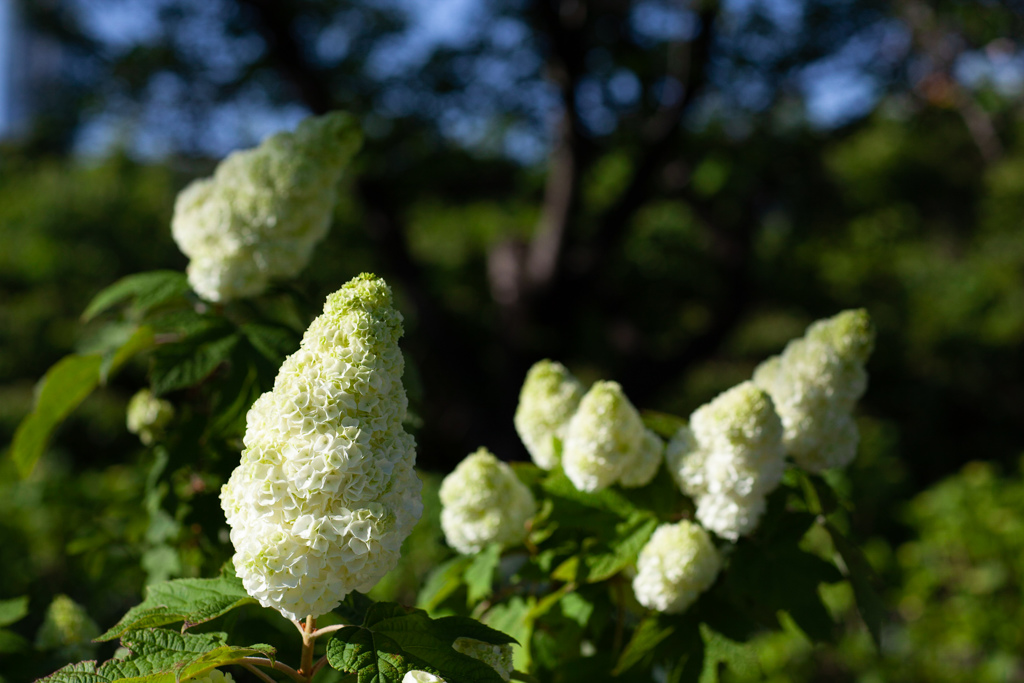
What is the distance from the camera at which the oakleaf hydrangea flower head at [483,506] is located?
1.42m

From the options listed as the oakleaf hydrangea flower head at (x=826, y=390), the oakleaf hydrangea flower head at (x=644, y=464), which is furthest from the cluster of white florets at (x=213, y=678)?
the oakleaf hydrangea flower head at (x=826, y=390)

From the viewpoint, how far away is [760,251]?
8.75 m

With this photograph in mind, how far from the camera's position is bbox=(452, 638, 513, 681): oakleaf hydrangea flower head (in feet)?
3.43

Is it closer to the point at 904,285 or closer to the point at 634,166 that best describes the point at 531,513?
the point at 634,166

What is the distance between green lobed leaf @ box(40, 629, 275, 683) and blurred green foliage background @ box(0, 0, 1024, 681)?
2.83m

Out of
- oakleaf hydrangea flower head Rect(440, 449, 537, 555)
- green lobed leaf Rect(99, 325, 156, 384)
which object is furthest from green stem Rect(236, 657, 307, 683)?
green lobed leaf Rect(99, 325, 156, 384)

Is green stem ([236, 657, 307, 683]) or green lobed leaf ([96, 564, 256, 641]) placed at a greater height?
green lobed leaf ([96, 564, 256, 641])

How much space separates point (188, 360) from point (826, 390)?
1216mm

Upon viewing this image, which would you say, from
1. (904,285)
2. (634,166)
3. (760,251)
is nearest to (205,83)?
(634,166)

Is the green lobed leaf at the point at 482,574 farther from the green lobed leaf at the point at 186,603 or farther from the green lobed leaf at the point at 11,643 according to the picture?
the green lobed leaf at the point at 11,643

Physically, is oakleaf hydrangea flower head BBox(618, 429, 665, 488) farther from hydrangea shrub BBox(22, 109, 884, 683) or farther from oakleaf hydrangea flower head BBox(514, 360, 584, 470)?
oakleaf hydrangea flower head BBox(514, 360, 584, 470)

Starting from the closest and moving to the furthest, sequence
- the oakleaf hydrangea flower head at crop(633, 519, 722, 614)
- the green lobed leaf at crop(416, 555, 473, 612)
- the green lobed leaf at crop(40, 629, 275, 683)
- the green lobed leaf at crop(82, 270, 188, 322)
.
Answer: the green lobed leaf at crop(40, 629, 275, 683) → the oakleaf hydrangea flower head at crop(633, 519, 722, 614) → the green lobed leaf at crop(416, 555, 473, 612) → the green lobed leaf at crop(82, 270, 188, 322)

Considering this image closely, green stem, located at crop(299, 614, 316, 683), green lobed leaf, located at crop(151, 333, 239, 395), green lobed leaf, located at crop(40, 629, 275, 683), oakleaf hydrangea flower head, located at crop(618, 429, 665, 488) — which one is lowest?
oakleaf hydrangea flower head, located at crop(618, 429, 665, 488)

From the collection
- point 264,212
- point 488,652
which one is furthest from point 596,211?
point 488,652
